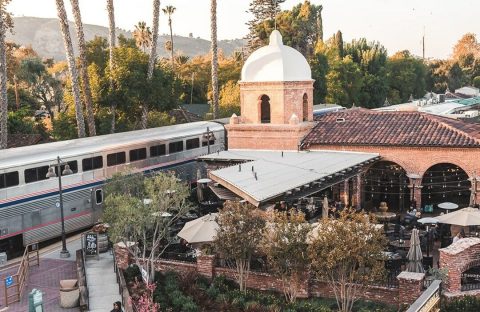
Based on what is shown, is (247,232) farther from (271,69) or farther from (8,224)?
(271,69)

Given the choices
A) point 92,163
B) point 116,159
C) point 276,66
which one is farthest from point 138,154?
point 276,66

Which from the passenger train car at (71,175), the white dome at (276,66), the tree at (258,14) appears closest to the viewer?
the passenger train car at (71,175)

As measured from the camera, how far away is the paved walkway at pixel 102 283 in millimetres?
17562

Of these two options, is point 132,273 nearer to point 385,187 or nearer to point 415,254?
point 415,254

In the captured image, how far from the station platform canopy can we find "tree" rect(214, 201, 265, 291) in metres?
1.78

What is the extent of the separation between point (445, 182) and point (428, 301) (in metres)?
16.4

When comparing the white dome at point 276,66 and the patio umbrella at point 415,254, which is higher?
the white dome at point 276,66

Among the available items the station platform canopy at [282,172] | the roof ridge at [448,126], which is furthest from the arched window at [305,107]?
the roof ridge at [448,126]

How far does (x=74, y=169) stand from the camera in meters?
23.8

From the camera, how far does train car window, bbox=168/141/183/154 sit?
29844 mm

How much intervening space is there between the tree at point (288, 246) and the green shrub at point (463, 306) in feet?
12.2

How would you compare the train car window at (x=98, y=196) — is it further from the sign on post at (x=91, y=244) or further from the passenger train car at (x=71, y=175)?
the sign on post at (x=91, y=244)

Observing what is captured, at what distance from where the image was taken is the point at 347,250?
14.5 m

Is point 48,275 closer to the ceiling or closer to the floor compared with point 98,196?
closer to the floor
